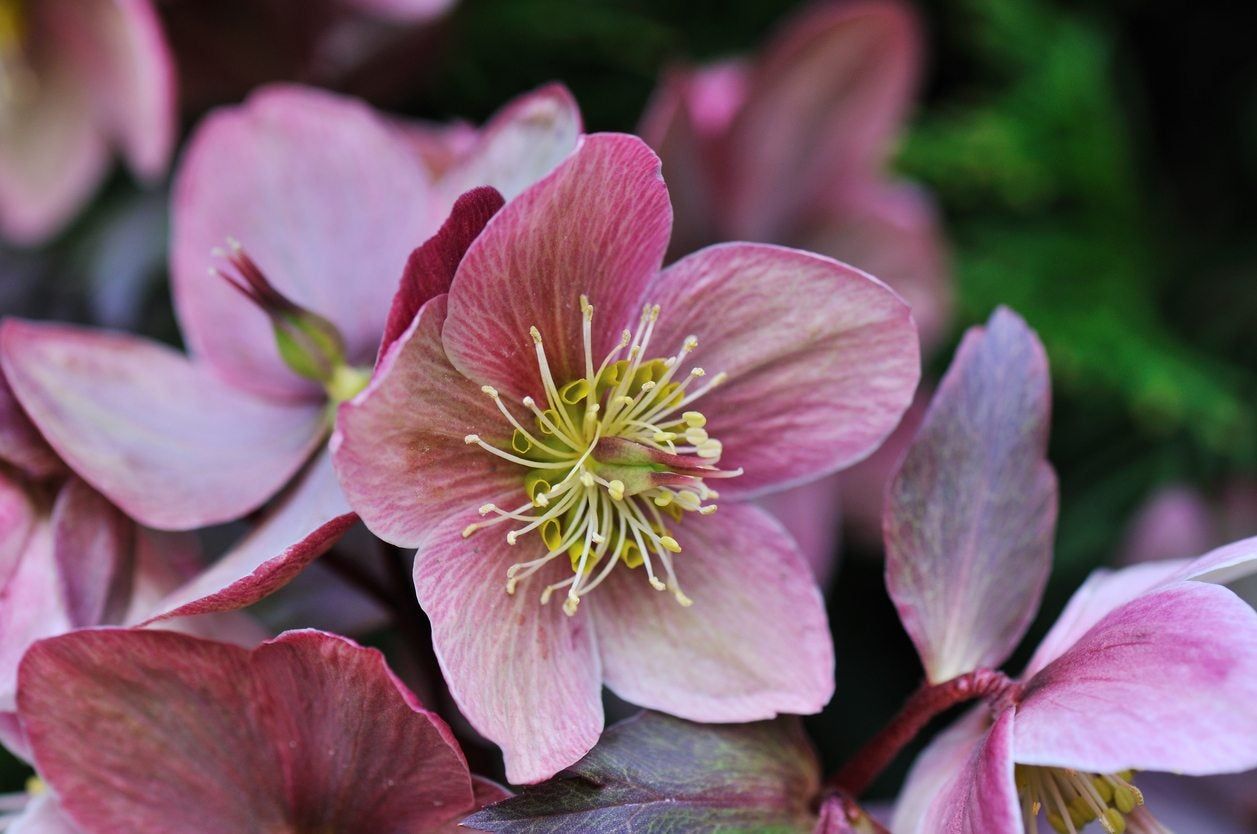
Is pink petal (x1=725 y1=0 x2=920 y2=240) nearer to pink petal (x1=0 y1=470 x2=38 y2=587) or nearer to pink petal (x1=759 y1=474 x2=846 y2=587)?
pink petal (x1=759 y1=474 x2=846 y2=587)

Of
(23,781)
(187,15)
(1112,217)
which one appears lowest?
(23,781)

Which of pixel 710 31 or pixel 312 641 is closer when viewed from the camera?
pixel 312 641

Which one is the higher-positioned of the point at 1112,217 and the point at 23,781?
the point at 1112,217

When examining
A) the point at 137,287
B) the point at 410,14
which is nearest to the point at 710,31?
the point at 410,14

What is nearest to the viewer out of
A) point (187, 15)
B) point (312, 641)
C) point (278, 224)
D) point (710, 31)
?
point (312, 641)

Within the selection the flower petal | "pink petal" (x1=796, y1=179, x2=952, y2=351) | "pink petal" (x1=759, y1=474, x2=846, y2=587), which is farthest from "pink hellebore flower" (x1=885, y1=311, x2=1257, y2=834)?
"pink petal" (x1=796, y1=179, x2=952, y2=351)

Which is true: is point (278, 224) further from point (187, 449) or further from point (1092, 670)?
point (1092, 670)

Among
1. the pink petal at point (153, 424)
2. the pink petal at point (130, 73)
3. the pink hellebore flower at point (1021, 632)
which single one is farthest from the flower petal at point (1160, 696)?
the pink petal at point (130, 73)
